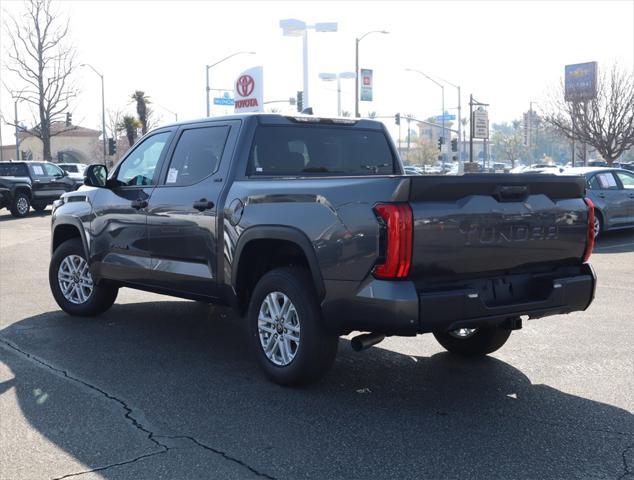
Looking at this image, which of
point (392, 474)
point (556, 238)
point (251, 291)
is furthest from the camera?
point (251, 291)

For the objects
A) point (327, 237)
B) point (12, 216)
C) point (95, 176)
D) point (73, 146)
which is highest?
point (73, 146)

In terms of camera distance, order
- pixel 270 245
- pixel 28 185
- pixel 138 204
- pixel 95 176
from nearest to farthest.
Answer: pixel 270 245 → pixel 138 204 → pixel 95 176 → pixel 28 185

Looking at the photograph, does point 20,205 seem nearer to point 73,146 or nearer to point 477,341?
point 477,341

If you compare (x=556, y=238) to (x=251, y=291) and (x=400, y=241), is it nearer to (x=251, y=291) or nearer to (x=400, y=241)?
(x=400, y=241)

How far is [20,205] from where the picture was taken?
25.7m

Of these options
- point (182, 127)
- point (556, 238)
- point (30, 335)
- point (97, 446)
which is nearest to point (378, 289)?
point (556, 238)

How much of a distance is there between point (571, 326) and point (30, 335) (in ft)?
16.8

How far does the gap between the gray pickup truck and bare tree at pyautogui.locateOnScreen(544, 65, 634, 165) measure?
1335 inches

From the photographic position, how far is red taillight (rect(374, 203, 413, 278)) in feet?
14.6

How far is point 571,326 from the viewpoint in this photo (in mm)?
7520

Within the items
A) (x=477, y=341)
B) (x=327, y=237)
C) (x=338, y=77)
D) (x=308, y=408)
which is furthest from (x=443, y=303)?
(x=338, y=77)

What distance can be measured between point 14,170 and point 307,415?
79.6ft

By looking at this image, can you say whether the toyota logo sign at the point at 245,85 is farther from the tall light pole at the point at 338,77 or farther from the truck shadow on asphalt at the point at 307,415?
the truck shadow on asphalt at the point at 307,415

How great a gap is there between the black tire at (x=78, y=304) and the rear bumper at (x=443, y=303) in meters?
3.63
